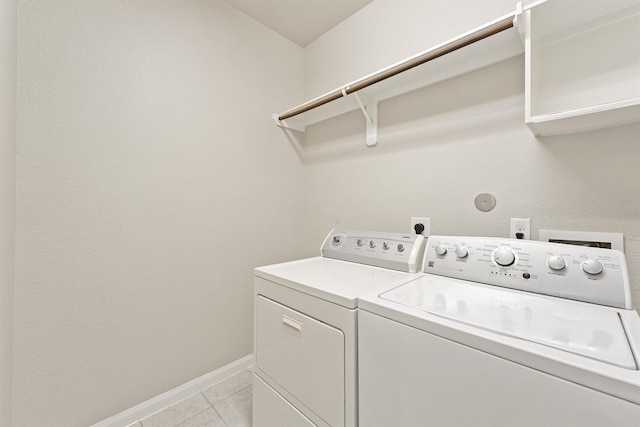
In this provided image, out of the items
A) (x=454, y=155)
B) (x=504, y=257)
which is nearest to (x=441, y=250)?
(x=504, y=257)

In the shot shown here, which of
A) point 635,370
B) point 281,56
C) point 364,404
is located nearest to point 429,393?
point 364,404

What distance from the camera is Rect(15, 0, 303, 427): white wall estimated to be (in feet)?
3.70

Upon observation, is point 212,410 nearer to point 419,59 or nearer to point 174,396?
point 174,396

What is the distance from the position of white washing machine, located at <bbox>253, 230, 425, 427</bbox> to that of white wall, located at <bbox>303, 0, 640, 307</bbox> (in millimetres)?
355

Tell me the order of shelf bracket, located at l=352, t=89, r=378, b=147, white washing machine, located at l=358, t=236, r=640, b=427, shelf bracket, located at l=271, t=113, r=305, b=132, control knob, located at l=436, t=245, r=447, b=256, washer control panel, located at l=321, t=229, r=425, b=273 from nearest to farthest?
white washing machine, located at l=358, t=236, r=640, b=427
control knob, located at l=436, t=245, r=447, b=256
washer control panel, located at l=321, t=229, r=425, b=273
shelf bracket, located at l=352, t=89, r=378, b=147
shelf bracket, located at l=271, t=113, r=305, b=132

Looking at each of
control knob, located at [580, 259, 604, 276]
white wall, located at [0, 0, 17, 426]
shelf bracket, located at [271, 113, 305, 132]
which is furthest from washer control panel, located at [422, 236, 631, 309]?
white wall, located at [0, 0, 17, 426]

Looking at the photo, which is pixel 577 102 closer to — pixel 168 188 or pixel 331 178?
pixel 331 178

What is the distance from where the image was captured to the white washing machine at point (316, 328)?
862 mm

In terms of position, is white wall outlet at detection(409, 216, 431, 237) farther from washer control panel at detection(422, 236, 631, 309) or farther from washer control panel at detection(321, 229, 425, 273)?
washer control panel at detection(422, 236, 631, 309)

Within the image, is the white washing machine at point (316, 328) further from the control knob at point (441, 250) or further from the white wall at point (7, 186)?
the white wall at point (7, 186)

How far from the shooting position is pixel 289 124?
81.7 inches

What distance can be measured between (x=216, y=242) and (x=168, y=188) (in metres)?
0.45

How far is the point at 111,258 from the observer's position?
1.31 m

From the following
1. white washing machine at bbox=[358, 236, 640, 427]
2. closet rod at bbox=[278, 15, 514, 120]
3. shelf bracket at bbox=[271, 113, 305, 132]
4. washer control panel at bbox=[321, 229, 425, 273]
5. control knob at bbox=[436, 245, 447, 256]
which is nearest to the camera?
white washing machine at bbox=[358, 236, 640, 427]
